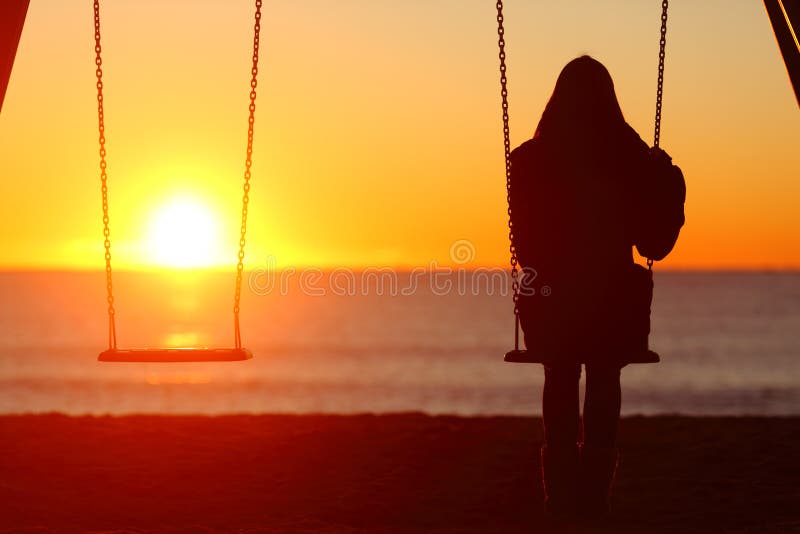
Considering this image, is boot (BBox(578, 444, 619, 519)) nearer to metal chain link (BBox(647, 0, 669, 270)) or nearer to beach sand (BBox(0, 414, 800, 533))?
beach sand (BBox(0, 414, 800, 533))

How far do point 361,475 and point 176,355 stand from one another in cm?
226

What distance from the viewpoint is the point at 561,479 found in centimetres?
518

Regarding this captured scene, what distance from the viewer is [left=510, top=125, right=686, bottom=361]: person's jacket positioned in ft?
16.4

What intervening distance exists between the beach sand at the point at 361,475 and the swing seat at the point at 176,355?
86 centimetres

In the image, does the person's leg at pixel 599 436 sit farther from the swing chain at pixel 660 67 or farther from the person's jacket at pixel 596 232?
the swing chain at pixel 660 67

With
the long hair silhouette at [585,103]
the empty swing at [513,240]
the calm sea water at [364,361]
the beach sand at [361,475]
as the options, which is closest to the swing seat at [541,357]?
the empty swing at [513,240]

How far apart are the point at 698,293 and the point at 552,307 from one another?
284 ft

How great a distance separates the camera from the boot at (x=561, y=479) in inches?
203

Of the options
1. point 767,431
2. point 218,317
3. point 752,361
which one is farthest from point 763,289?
point 767,431

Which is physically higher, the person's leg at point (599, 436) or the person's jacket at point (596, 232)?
the person's jacket at point (596, 232)

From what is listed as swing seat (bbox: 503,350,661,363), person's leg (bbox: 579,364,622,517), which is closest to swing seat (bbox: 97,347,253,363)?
swing seat (bbox: 503,350,661,363)

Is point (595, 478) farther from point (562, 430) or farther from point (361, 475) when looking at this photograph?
point (361, 475)

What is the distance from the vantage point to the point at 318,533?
5.70 meters

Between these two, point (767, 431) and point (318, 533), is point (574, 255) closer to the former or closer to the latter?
point (318, 533)
